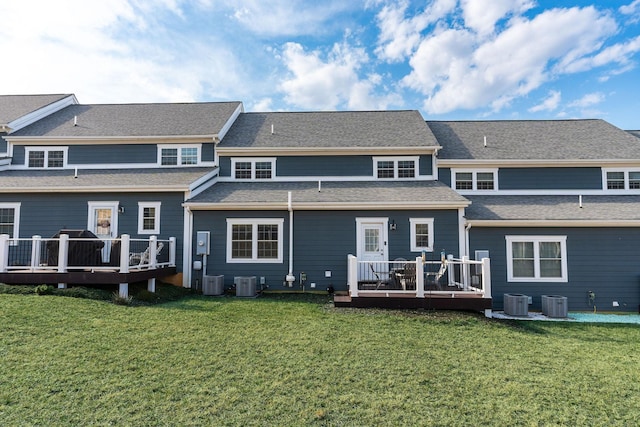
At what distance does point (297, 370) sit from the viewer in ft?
17.1

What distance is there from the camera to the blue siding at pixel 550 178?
13.7 metres

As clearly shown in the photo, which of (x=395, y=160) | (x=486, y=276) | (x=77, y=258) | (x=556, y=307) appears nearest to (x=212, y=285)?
(x=77, y=258)

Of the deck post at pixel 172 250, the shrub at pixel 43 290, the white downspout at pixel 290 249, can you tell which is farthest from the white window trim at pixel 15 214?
the white downspout at pixel 290 249

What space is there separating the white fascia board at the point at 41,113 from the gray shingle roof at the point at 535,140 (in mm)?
18255

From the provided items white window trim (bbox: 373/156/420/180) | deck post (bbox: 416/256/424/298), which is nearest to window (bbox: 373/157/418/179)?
white window trim (bbox: 373/156/420/180)

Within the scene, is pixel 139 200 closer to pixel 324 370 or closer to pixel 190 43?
pixel 190 43

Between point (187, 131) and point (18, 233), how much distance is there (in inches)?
278

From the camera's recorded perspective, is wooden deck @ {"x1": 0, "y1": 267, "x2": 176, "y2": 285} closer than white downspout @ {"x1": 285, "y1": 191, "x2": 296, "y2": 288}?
Yes

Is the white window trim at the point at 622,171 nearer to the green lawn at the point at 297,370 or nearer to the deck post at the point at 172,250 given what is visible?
the green lawn at the point at 297,370

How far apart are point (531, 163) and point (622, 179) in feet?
11.8

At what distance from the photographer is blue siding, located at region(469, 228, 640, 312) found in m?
11.1

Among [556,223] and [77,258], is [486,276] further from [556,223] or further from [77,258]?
[77,258]

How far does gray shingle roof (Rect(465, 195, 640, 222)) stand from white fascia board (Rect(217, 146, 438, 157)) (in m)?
3.02

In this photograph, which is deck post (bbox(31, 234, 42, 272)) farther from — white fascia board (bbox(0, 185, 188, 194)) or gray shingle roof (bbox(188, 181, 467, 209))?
gray shingle roof (bbox(188, 181, 467, 209))
